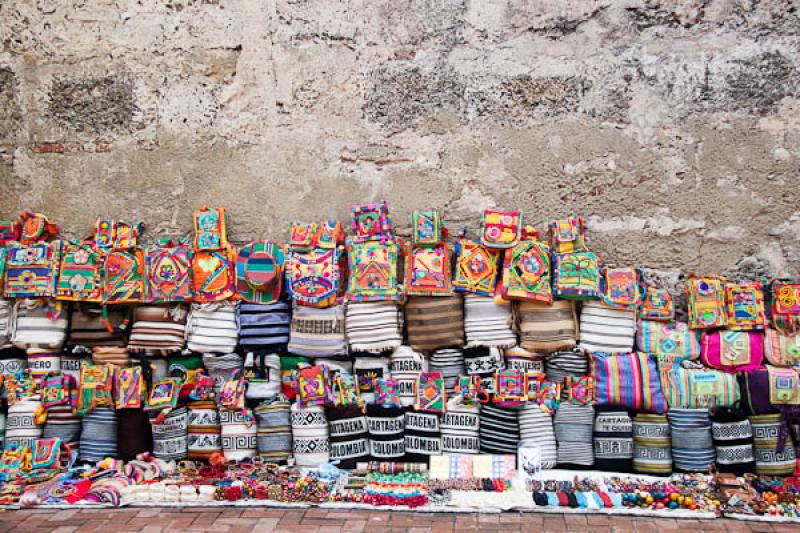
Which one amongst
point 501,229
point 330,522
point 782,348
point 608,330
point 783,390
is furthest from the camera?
point 501,229

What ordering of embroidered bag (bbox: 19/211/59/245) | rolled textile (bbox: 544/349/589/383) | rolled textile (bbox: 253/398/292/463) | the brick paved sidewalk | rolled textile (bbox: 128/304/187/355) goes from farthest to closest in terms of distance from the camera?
1. embroidered bag (bbox: 19/211/59/245)
2. rolled textile (bbox: 128/304/187/355)
3. rolled textile (bbox: 253/398/292/463)
4. rolled textile (bbox: 544/349/589/383)
5. the brick paved sidewalk

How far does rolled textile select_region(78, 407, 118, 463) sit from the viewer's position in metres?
4.74

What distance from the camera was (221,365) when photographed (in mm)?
4676

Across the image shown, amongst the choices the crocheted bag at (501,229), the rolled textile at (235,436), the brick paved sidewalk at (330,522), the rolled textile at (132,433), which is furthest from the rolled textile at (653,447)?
the rolled textile at (132,433)

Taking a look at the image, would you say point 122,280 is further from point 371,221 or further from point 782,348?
point 782,348

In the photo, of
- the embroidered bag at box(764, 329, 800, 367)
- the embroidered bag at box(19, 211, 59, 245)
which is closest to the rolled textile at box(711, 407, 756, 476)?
the embroidered bag at box(764, 329, 800, 367)

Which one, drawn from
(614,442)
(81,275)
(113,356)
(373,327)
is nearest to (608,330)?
(614,442)

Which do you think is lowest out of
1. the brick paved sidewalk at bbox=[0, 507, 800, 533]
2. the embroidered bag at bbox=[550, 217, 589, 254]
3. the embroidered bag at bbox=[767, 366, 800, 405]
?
the brick paved sidewalk at bbox=[0, 507, 800, 533]

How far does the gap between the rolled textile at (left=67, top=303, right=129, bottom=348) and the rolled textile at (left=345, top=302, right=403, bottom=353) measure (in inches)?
65.5

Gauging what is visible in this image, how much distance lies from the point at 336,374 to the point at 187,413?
1.10 m

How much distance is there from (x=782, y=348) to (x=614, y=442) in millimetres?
1236

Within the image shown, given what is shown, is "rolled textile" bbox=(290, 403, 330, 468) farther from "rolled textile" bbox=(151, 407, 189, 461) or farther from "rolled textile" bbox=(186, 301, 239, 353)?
"rolled textile" bbox=(151, 407, 189, 461)

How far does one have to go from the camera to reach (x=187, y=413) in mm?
4742

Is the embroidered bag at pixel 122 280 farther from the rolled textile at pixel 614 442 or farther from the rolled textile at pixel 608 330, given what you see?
the rolled textile at pixel 614 442
